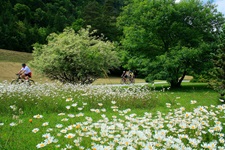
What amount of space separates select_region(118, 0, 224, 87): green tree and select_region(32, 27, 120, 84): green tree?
2569 mm

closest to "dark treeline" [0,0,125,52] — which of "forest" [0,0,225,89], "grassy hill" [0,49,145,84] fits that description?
"grassy hill" [0,49,145,84]

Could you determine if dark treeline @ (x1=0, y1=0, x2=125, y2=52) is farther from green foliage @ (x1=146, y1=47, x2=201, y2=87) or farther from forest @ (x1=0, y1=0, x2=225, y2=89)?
green foliage @ (x1=146, y1=47, x2=201, y2=87)

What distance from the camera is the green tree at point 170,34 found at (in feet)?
63.1

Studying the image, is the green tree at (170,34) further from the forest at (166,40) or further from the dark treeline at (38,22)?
the dark treeline at (38,22)

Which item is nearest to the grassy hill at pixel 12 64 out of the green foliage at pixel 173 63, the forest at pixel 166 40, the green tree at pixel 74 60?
the forest at pixel 166 40

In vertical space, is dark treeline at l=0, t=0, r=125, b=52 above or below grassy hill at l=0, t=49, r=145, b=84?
above

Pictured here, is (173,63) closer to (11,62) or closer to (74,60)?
(74,60)

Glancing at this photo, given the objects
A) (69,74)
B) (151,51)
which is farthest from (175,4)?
(69,74)

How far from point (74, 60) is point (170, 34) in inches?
334

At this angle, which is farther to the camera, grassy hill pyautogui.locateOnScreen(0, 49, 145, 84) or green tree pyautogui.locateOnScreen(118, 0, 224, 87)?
grassy hill pyautogui.locateOnScreen(0, 49, 145, 84)

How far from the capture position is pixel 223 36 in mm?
14000

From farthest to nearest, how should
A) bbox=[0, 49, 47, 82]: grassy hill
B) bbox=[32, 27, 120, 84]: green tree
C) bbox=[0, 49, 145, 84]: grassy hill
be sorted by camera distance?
bbox=[0, 49, 47, 82]: grassy hill, bbox=[0, 49, 145, 84]: grassy hill, bbox=[32, 27, 120, 84]: green tree

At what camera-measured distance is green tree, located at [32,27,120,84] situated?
1816 centimetres

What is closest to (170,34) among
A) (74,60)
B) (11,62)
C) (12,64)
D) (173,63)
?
(173,63)
